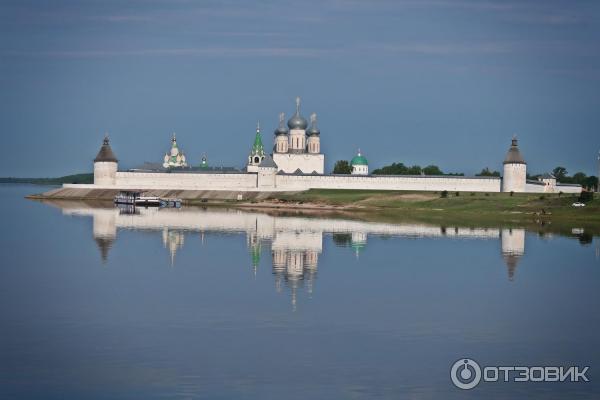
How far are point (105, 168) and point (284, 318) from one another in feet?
280

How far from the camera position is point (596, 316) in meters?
22.8

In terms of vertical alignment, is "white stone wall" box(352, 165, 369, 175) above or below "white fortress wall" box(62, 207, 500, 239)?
above

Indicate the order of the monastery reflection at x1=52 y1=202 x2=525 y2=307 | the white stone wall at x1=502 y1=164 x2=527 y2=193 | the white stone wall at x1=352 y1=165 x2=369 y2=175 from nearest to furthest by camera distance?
the monastery reflection at x1=52 y1=202 x2=525 y2=307
the white stone wall at x1=502 y1=164 x2=527 y2=193
the white stone wall at x1=352 y1=165 x2=369 y2=175

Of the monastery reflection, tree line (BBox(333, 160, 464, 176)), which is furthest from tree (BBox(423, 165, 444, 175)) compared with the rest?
the monastery reflection

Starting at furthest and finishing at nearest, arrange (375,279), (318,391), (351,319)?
1. (375,279)
2. (351,319)
3. (318,391)

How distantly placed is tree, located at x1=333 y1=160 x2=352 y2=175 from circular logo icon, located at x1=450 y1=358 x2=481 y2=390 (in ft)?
295

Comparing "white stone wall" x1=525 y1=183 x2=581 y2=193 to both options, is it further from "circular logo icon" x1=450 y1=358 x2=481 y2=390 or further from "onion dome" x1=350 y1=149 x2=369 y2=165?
"circular logo icon" x1=450 y1=358 x2=481 y2=390

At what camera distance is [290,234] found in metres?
45.8

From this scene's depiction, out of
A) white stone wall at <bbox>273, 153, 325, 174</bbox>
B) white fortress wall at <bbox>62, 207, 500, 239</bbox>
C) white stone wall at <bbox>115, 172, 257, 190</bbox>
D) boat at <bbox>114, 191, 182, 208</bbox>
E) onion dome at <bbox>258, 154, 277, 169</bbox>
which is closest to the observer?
white fortress wall at <bbox>62, 207, 500, 239</bbox>

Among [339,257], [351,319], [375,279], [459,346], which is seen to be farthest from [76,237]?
Answer: [459,346]

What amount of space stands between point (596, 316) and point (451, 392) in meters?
8.03

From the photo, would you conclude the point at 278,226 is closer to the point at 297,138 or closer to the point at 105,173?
the point at 297,138

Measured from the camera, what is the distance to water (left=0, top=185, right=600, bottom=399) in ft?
53.4

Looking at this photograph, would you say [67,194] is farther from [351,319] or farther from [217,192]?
[351,319]
